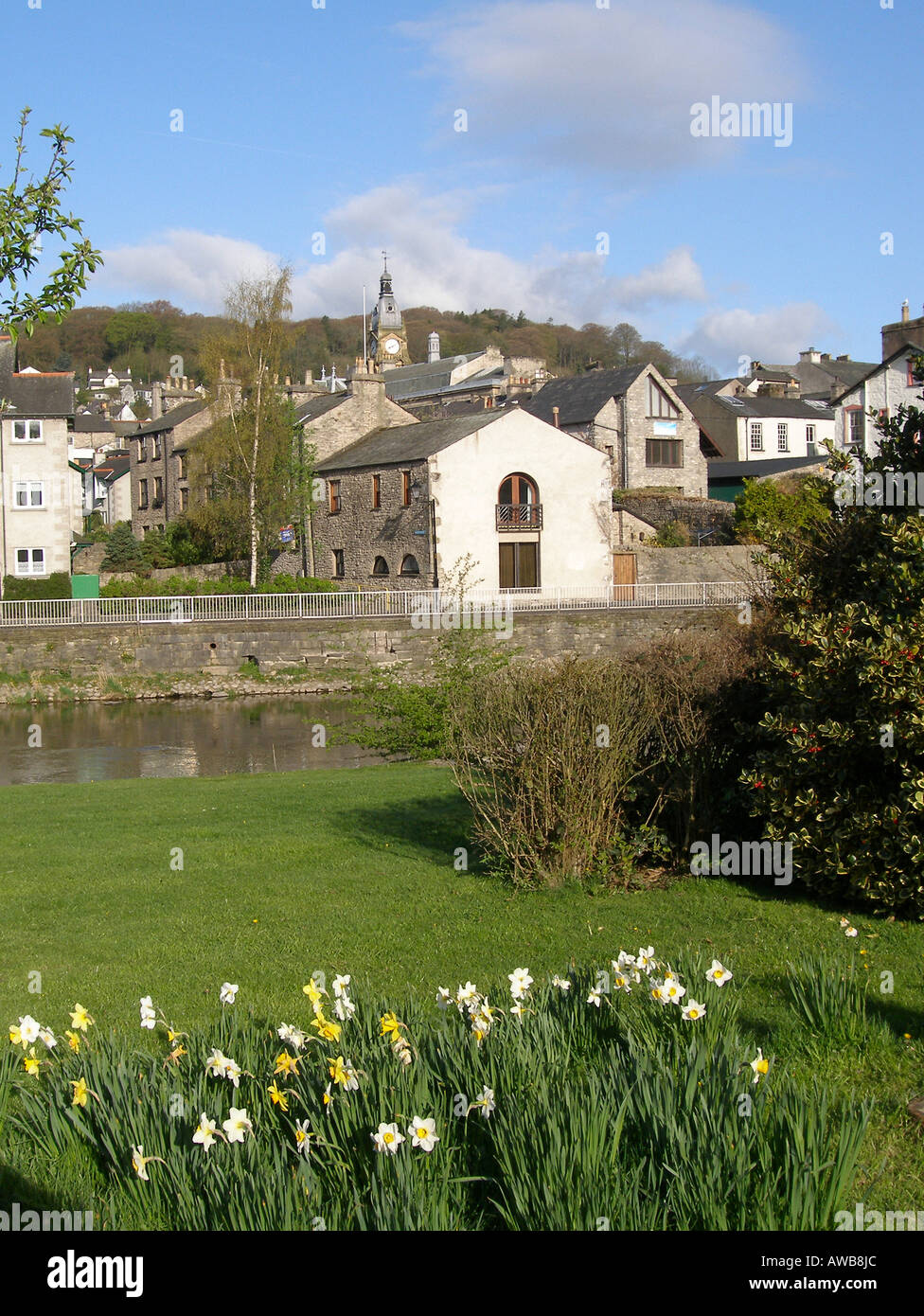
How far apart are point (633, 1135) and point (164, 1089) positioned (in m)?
1.90

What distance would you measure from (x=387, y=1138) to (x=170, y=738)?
25576 mm

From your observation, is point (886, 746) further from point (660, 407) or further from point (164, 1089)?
point (660, 407)

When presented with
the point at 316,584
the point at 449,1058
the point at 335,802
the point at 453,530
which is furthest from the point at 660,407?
the point at 449,1058

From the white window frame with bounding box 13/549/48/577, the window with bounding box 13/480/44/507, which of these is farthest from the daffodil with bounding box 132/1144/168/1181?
the window with bounding box 13/480/44/507

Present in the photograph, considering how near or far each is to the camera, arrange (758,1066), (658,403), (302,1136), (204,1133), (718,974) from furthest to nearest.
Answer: (658,403)
(718,974)
(758,1066)
(302,1136)
(204,1133)

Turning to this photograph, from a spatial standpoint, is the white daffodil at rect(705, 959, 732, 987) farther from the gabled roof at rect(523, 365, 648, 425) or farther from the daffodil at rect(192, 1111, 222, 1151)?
the gabled roof at rect(523, 365, 648, 425)

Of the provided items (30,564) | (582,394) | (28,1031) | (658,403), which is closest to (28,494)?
(30,564)

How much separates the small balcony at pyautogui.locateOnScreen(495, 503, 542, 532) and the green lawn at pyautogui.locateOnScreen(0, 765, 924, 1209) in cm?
3451

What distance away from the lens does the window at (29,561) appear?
47.8 m

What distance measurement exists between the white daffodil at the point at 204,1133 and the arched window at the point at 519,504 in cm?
4290

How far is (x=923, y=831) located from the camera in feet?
27.1

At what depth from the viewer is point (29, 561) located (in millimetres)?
47906

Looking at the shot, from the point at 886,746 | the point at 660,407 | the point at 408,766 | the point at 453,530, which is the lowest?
the point at 408,766

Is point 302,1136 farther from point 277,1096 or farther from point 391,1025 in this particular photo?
point 391,1025
